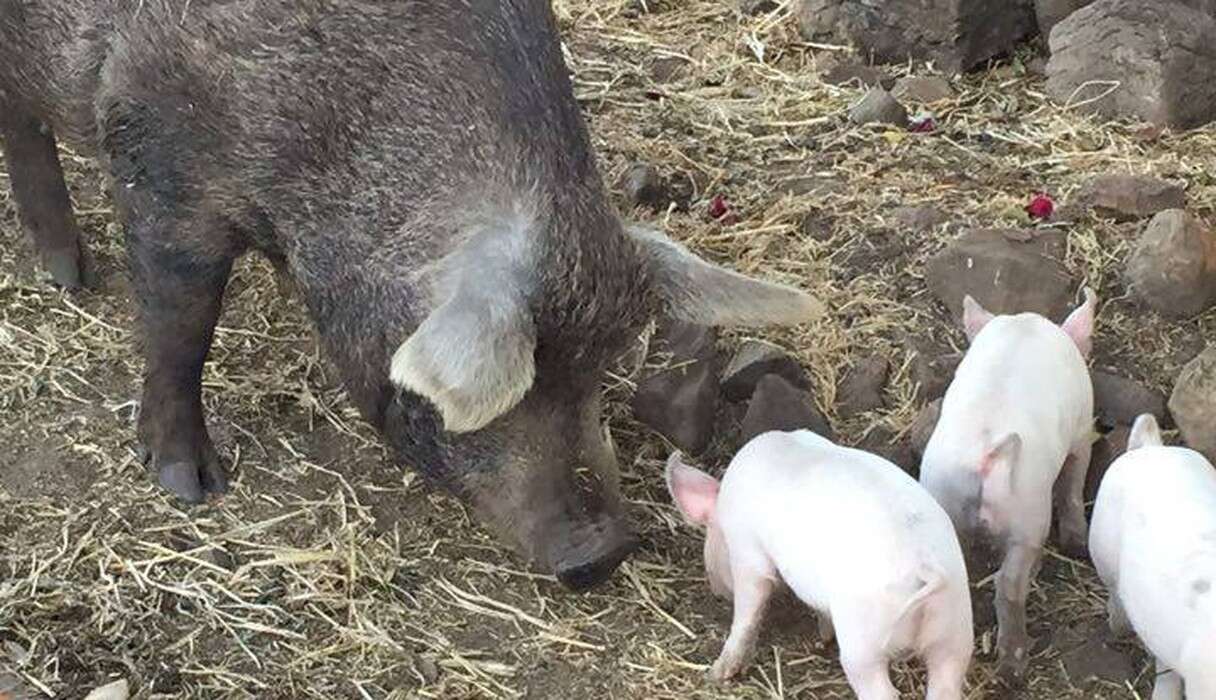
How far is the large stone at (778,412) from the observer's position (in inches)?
163

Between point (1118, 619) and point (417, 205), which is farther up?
point (417, 205)

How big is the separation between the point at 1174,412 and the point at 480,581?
5.24 feet

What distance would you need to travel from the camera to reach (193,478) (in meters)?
4.14

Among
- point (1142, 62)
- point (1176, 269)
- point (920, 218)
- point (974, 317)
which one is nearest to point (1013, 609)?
point (974, 317)

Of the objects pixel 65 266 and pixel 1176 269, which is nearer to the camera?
pixel 1176 269

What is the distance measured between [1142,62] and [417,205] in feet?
9.24

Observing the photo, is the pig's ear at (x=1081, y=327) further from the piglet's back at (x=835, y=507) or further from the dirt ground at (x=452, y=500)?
the piglet's back at (x=835, y=507)

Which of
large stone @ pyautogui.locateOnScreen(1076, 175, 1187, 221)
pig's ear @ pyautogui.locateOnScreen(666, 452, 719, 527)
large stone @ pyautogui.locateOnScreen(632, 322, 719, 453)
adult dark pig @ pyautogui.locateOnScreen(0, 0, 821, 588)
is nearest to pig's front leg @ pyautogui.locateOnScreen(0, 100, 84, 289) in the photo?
adult dark pig @ pyautogui.locateOnScreen(0, 0, 821, 588)

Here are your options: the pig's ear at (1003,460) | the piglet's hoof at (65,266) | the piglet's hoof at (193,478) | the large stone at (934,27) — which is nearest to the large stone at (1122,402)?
the pig's ear at (1003,460)

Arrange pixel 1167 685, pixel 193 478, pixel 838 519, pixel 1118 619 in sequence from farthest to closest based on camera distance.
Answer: pixel 193 478 < pixel 1118 619 < pixel 1167 685 < pixel 838 519

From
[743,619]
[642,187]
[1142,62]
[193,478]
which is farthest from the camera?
[1142,62]

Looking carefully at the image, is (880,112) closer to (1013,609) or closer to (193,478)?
(1013,609)

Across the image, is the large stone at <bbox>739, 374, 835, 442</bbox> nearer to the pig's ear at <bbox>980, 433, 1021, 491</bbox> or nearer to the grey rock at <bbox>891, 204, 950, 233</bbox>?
the pig's ear at <bbox>980, 433, 1021, 491</bbox>

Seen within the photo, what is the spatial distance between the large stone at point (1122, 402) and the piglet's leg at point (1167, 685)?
938mm
